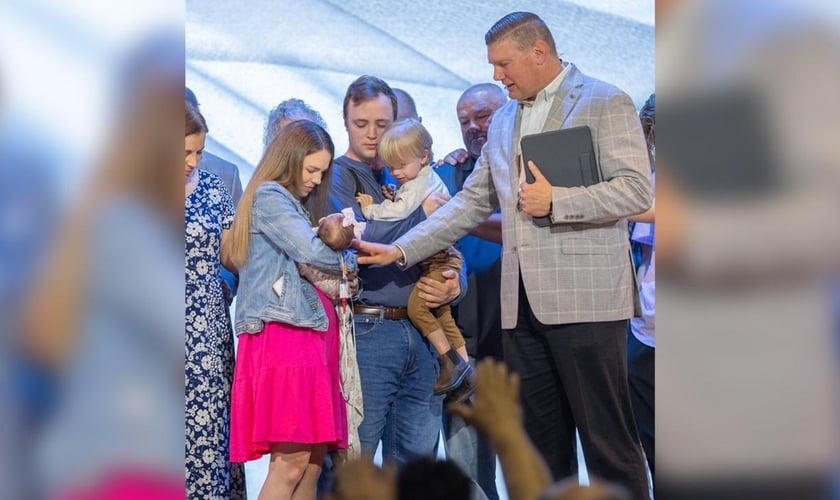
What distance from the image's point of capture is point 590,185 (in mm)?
3338

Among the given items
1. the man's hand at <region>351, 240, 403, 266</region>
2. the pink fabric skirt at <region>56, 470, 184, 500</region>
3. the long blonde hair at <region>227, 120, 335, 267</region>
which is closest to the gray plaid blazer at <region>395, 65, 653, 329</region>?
the man's hand at <region>351, 240, 403, 266</region>

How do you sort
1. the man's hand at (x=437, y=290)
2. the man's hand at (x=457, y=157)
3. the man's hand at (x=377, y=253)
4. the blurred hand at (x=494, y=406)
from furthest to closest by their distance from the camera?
1. the man's hand at (x=457, y=157)
2. the man's hand at (x=437, y=290)
3. the man's hand at (x=377, y=253)
4. the blurred hand at (x=494, y=406)

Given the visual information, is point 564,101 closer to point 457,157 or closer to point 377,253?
point 457,157

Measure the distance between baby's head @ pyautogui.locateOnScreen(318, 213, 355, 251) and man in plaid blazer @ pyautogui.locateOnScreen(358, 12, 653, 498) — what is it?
135 mm

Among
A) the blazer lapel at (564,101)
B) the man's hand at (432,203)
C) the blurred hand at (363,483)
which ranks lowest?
the blurred hand at (363,483)

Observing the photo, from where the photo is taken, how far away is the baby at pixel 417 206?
365 centimetres

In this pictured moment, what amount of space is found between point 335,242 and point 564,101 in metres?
0.88

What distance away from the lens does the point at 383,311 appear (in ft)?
12.1

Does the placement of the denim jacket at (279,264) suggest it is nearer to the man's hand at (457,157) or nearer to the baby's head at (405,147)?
the baby's head at (405,147)

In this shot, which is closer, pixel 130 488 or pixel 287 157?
pixel 130 488

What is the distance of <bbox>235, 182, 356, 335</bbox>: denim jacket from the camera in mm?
3357

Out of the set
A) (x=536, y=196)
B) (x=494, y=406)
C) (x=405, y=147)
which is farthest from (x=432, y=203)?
(x=494, y=406)

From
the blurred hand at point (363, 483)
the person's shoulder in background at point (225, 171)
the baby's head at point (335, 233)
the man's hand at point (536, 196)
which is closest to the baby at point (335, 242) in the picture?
the baby's head at point (335, 233)

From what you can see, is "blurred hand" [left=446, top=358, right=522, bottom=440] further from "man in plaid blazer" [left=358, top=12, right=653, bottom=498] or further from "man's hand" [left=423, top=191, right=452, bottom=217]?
"man's hand" [left=423, top=191, right=452, bottom=217]
